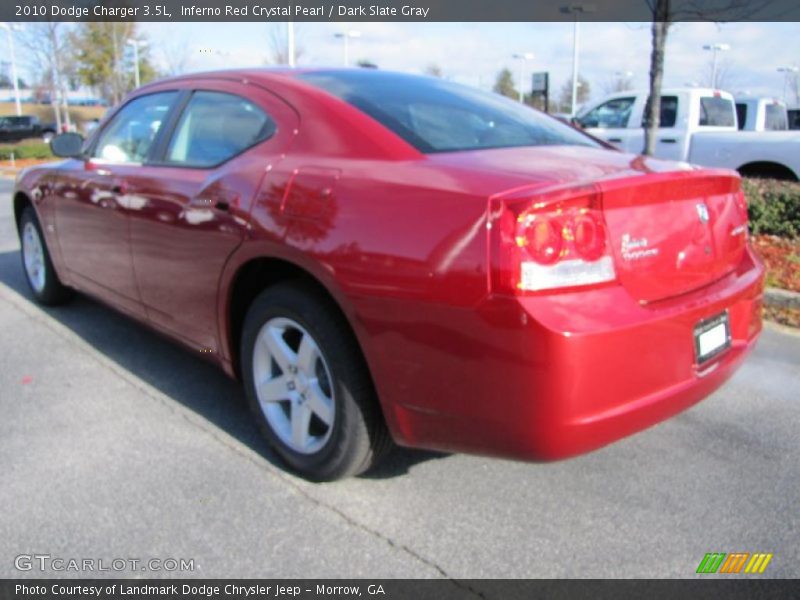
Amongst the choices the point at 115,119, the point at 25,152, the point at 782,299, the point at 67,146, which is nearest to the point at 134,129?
the point at 115,119

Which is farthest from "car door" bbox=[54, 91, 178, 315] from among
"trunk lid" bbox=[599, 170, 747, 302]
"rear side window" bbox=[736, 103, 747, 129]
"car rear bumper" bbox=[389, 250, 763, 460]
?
"rear side window" bbox=[736, 103, 747, 129]

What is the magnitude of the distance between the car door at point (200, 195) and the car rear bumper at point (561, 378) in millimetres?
1134

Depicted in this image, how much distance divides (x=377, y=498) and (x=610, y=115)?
11.0m

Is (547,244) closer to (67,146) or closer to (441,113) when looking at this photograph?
(441,113)

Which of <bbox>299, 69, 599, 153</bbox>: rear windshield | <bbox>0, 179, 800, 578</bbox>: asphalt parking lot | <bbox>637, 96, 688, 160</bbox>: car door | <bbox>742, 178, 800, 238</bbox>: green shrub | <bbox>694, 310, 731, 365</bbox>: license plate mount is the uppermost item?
<bbox>299, 69, 599, 153</bbox>: rear windshield

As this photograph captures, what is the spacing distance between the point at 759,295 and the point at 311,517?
1.92m

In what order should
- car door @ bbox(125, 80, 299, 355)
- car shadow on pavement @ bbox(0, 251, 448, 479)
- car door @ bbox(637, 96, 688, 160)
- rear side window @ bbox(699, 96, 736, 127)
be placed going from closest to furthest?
car door @ bbox(125, 80, 299, 355)
car shadow on pavement @ bbox(0, 251, 448, 479)
car door @ bbox(637, 96, 688, 160)
rear side window @ bbox(699, 96, 736, 127)

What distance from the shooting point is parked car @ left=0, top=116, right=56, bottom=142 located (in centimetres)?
3522


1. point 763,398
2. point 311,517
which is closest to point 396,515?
point 311,517

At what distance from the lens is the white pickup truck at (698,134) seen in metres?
9.88

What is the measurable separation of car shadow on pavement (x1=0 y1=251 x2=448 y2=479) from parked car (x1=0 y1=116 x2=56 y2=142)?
3421 cm

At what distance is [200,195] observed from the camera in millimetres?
3156
